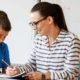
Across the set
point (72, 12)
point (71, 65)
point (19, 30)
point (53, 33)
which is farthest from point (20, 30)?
point (71, 65)

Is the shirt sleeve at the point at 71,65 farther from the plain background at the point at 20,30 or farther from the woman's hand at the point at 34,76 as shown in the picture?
the plain background at the point at 20,30

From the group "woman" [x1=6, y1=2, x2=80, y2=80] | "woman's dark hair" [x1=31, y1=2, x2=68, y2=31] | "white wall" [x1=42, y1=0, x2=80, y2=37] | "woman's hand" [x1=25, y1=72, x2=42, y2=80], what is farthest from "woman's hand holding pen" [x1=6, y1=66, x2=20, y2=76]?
"white wall" [x1=42, y1=0, x2=80, y2=37]

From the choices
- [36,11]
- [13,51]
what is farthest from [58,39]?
[13,51]

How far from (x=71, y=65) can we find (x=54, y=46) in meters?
0.17

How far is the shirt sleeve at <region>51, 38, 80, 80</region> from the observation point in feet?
4.59

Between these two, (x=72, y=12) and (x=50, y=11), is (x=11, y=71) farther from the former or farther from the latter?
(x=72, y=12)

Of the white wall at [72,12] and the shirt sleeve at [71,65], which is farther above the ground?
the white wall at [72,12]

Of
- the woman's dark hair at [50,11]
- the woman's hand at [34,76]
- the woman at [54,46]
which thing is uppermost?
the woman's dark hair at [50,11]

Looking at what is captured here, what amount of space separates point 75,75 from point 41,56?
257 mm

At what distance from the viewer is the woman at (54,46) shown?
1426mm

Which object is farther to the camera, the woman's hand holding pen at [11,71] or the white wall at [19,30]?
the white wall at [19,30]

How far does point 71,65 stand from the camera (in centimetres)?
143

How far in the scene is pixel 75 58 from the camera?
56.6 inches

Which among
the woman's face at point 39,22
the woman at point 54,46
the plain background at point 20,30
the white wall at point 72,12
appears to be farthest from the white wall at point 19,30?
the woman's face at point 39,22
